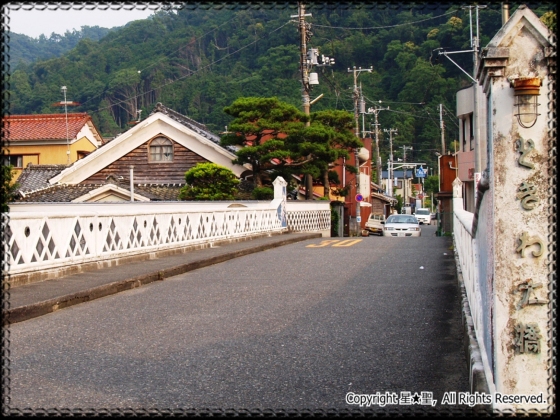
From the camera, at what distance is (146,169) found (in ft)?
126

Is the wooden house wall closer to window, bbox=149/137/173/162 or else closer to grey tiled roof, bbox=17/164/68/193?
window, bbox=149/137/173/162

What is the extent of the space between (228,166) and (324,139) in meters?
5.09

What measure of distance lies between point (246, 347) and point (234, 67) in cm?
4727

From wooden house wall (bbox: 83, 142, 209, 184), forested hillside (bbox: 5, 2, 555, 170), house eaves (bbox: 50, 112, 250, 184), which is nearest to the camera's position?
house eaves (bbox: 50, 112, 250, 184)

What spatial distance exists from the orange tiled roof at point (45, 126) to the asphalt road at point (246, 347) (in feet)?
124

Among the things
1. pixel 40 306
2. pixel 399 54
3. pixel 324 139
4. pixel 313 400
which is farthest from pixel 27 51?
pixel 313 400

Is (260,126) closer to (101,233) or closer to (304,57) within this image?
(304,57)

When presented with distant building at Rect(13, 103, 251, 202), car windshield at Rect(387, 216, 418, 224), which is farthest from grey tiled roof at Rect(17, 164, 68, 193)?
car windshield at Rect(387, 216, 418, 224)

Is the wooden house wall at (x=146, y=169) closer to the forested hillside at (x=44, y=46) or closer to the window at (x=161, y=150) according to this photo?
the window at (x=161, y=150)

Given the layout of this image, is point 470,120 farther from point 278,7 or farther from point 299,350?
point 278,7

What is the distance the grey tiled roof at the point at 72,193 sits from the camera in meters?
33.4

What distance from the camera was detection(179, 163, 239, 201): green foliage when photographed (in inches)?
1278

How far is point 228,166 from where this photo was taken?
36.8m

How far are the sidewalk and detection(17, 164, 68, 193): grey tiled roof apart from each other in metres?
22.6
